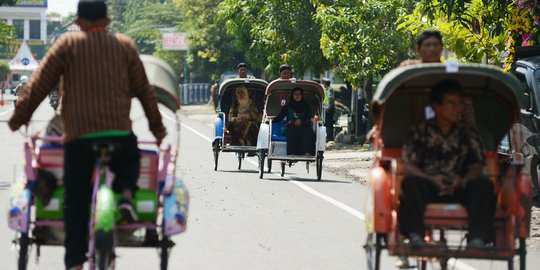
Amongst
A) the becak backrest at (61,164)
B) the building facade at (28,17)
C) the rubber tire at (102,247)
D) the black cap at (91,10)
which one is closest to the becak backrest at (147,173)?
the becak backrest at (61,164)

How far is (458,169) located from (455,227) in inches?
17.6

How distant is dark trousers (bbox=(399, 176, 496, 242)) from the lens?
6871 mm

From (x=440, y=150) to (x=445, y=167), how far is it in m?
0.13

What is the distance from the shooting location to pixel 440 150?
7.28 metres

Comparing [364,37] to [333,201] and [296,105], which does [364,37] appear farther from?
[333,201]

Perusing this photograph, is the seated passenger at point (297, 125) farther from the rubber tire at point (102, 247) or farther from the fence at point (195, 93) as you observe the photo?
the fence at point (195, 93)

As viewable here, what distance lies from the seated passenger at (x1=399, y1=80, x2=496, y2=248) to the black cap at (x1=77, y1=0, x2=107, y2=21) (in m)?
2.31

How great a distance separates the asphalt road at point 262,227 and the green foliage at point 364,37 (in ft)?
18.3

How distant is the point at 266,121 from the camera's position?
17.8 m

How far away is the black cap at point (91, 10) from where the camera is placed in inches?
254

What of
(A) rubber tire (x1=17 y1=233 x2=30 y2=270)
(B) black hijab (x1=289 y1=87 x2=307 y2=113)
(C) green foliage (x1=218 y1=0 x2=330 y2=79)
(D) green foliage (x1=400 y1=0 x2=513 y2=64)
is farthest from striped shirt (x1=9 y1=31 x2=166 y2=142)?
(C) green foliage (x1=218 y1=0 x2=330 y2=79)

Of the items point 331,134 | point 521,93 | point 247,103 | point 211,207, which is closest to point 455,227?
point 521,93

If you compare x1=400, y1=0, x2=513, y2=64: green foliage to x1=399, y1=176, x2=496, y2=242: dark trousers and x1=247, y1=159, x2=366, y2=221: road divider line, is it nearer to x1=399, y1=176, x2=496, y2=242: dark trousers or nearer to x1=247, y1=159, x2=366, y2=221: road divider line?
x1=247, y1=159, x2=366, y2=221: road divider line

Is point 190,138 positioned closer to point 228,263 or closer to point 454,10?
point 454,10
